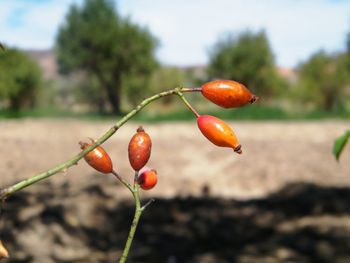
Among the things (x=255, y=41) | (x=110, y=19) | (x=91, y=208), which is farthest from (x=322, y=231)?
(x=255, y=41)

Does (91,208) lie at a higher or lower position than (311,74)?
lower

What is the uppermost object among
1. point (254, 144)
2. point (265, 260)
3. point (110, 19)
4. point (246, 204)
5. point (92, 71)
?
point (110, 19)

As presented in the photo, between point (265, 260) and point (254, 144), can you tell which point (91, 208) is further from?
point (254, 144)

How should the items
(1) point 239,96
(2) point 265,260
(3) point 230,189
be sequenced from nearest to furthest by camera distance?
(1) point 239,96 < (2) point 265,260 < (3) point 230,189

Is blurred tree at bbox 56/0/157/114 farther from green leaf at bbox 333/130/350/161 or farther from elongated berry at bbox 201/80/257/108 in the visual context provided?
elongated berry at bbox 201/80/257/108

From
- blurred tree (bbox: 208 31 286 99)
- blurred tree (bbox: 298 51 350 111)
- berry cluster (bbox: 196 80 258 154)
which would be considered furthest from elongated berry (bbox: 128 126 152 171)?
blurred tree (bbox: 208 31 286 99)

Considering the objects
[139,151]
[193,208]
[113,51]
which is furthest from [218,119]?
[113,51]
